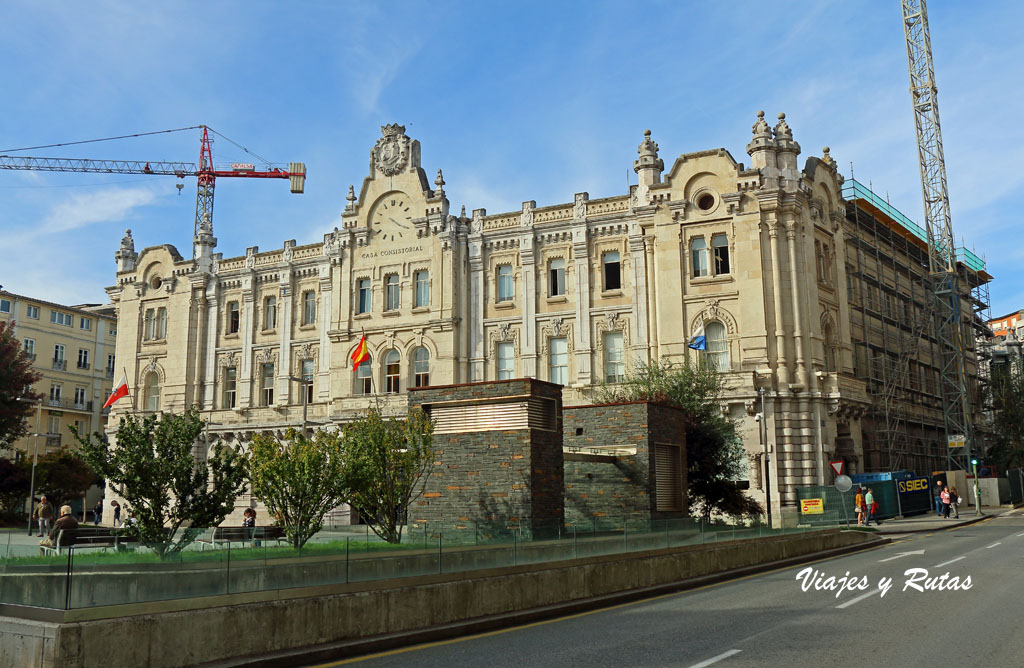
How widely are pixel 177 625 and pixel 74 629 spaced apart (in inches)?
47.8

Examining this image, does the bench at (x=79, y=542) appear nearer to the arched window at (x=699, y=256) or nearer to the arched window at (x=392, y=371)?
the arched window at (x=699, y=256)

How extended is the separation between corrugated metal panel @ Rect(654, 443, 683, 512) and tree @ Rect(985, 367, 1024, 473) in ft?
150

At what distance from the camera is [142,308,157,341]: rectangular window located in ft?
202

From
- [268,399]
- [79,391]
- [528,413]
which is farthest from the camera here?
[79,391]

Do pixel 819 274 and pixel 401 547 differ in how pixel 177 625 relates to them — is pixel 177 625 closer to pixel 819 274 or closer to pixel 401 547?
pixel 401 547

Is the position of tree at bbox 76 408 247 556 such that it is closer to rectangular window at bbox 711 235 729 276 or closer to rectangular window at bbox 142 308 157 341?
rectangular window at bbox 711 235 729 276

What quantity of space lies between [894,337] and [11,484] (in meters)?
55.8

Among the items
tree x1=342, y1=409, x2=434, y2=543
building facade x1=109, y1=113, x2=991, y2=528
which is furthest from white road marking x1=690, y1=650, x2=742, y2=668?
building facade x1=109, y1=113, x2=991, y2=528

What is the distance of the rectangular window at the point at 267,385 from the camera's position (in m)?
57.1

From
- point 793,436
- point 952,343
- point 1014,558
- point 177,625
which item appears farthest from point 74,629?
point 952,343

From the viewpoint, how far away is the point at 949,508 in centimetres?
4306

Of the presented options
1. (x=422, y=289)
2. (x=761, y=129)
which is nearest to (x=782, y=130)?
(x=761, y=129)

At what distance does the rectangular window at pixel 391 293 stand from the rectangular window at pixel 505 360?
23.9ft

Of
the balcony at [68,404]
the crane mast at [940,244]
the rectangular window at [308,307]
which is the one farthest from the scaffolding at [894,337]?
the balcony at [68,404]
